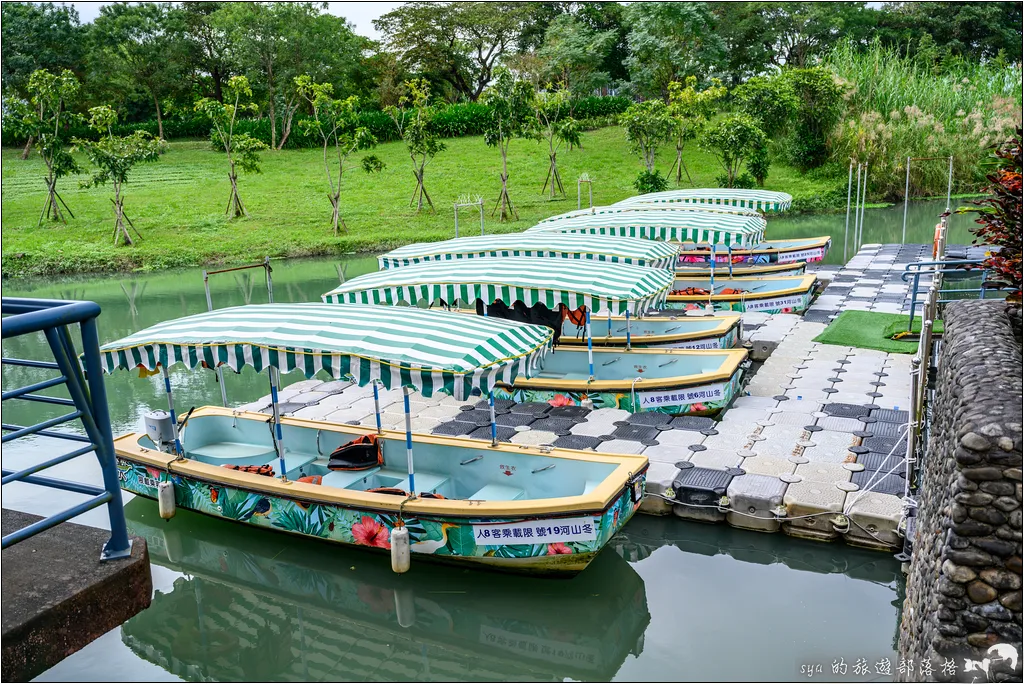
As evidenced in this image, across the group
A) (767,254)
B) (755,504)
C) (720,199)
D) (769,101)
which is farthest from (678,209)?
(769,101)

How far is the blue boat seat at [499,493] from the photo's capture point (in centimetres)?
765

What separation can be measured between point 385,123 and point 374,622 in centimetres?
3796

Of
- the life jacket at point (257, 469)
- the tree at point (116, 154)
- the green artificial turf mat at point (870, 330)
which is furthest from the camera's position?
the tree at point (116, 154)

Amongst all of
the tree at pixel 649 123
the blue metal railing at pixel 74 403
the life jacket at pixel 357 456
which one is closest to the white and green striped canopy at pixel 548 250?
the life jacket at pixel 357 456

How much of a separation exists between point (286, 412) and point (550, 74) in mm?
35534

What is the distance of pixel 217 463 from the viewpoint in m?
8.81

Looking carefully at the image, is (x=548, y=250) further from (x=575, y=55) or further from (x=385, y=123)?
(x=575, y=55)

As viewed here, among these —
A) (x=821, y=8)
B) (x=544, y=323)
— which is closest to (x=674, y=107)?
(x=821, y=8)

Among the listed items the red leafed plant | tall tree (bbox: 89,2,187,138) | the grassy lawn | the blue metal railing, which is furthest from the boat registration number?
tall tree (bbox: 89,2,187,138)

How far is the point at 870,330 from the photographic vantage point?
1349 centimetres

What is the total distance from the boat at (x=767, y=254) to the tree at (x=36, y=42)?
31.4m

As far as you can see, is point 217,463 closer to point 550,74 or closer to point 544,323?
point 544,323

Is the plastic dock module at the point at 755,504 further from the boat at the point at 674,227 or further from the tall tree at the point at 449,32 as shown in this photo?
the tall tree at the point at 449,32

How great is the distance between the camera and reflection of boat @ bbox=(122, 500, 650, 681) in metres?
6.16
